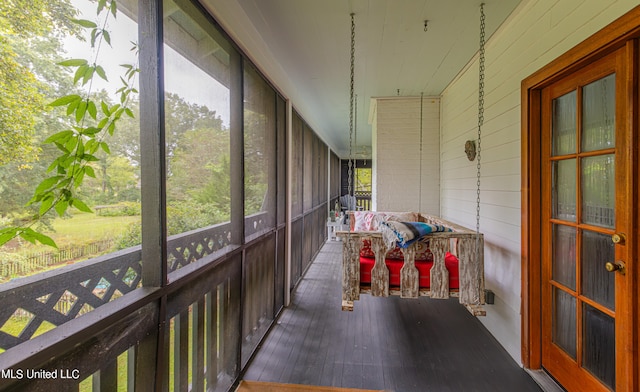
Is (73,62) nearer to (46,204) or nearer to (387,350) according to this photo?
(46,204)

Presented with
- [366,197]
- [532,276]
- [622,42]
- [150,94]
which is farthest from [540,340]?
[366,197]

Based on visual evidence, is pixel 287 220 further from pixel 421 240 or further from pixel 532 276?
pixel 532 276

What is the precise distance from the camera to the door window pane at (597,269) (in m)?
1.49

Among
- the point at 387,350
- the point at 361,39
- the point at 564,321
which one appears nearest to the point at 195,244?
the point at 387,350

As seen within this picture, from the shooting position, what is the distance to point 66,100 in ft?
2.63

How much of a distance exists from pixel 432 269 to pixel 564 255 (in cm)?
89

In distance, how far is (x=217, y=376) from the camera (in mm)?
1731

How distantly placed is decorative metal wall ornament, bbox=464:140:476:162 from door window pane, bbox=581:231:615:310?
1490 mm

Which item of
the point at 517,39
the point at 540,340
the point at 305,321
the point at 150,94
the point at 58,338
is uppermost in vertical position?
the point at 517,39

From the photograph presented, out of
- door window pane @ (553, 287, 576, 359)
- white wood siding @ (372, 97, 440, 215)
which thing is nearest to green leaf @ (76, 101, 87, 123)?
door window pane @ (553, 287, 576, 359)

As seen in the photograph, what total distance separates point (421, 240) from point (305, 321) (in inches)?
64.6

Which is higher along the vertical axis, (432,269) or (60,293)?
(60,293)

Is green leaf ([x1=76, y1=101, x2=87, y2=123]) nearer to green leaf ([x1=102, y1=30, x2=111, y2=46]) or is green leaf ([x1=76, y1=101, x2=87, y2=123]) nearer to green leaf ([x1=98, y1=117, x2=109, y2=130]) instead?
green leaf ([x1=98, y1=117, x2=109, y2=130])

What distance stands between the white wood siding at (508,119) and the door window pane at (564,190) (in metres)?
0.27
